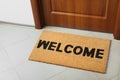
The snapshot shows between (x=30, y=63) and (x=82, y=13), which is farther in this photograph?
(x=82, y=13)

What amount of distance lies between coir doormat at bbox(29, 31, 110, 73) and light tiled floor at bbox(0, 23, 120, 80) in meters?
0.05

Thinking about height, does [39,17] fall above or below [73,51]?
above

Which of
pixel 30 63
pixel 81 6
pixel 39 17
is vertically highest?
pixel 81 6

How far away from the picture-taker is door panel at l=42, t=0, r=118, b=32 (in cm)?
182

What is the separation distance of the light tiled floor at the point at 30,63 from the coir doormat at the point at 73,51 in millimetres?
49

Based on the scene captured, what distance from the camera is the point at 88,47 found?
1.85m

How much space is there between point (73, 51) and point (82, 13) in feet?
1.27

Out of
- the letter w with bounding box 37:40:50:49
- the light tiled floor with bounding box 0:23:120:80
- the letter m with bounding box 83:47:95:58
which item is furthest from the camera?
the letter w with bounding box 37:40:50:49

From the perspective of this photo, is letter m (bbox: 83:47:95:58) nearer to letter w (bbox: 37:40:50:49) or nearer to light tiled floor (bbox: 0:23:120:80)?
light tiled floor (bbox: 0:23:120:80)

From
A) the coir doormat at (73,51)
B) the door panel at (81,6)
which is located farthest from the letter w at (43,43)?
the door panel at (81,6)

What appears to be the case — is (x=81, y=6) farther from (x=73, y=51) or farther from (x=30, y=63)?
(x=30, y=63)

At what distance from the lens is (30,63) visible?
178cm

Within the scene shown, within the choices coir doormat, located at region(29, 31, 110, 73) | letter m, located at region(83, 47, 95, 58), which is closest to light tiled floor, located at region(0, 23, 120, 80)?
coir doormat, located at region(29, 31, 110, 73)

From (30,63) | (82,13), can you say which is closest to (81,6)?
(82,13)
